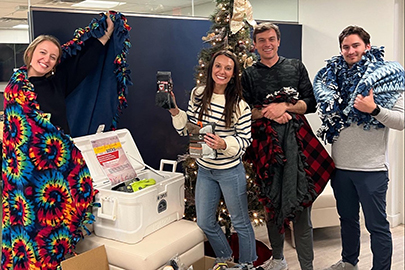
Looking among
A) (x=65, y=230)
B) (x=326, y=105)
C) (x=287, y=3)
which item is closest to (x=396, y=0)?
(x=287, y=3)

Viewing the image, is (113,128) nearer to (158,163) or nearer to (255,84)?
(158,163)

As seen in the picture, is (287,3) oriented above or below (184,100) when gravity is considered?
above

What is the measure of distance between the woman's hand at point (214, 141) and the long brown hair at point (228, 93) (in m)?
0.13

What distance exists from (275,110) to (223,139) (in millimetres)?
372

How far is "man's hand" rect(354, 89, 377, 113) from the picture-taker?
234cm

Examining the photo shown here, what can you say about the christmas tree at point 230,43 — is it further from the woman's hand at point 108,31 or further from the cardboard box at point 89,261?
the cardboard box at point 89,261

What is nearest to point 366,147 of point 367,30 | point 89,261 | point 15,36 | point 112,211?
point 112,211

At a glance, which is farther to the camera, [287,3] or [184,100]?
[287,3]

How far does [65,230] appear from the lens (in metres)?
2.44

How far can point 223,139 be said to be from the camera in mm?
2365

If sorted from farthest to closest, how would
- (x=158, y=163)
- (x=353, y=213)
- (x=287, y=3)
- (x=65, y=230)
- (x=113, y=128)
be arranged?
(x=287, y=3), (x=158, y=163), (x=113, y=128), (x=353, y=213), (x=65, y=230)

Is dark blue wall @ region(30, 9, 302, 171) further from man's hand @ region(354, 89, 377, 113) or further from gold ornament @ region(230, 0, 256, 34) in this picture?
man's hand @ region(354, 89, 377, 113)

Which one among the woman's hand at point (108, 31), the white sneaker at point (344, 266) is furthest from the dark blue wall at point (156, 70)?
the white sneaker at point (344, 266)

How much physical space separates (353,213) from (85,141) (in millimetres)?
1714
